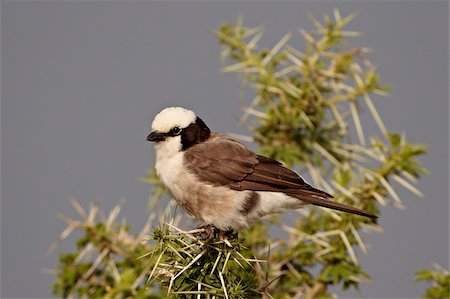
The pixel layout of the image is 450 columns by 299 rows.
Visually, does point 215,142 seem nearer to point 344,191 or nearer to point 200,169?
point 200,169

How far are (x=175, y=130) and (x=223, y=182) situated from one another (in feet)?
1.16

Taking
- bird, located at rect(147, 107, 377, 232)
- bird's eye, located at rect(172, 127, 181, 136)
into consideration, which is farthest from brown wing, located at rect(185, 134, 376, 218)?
bird's eye, located at rect(172, 127, 181, 136)

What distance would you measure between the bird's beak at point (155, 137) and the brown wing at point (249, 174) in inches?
6.1

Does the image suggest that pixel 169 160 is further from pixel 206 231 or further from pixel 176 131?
pixel 206 231

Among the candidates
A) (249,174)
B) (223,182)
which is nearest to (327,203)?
(249,174)

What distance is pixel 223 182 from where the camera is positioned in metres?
3.64

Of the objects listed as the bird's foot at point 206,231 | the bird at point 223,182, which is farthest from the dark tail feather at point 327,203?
the bird's foot at point 206,231

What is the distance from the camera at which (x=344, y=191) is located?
159 inches

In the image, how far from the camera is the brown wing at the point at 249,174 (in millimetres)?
3637

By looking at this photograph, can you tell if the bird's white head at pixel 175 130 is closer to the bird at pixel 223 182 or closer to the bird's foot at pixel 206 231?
the bird at pixel 223 182

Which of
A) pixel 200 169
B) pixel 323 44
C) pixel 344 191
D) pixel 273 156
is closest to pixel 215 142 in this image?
pixel 200 169

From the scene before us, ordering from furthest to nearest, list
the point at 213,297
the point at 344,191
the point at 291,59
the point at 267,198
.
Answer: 1. the point at 291,59
2. the point at 344,191
3. the point at 267,198
4. the point at 213,297

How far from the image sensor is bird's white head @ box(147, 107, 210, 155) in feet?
12.0

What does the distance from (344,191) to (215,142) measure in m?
0.77
